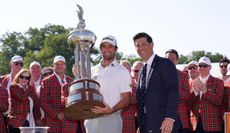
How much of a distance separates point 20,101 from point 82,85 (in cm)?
332

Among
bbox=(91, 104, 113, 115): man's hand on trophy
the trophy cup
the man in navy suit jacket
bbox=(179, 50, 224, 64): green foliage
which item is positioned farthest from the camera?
bbox=(179, 50, 224, 64): green foliage

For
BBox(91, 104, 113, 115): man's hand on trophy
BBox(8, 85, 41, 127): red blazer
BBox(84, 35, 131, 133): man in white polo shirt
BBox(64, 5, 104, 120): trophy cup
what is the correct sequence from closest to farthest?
BBox(64, 5, 104, 120): trophy cup < BBox(91, 104, 113, 115): man's hand on trophy < BBox(84, 35, 131, 133): man in white polo shirt < BBox(8, 85, 41, 127): red blazer

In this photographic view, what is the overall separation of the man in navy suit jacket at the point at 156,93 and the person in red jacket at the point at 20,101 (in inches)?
145

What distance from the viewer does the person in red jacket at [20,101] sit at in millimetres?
10812

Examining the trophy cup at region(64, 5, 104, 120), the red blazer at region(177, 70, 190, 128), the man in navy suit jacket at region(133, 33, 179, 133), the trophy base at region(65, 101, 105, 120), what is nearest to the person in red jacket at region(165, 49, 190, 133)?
the red blazer at region(177, 70, 190, 128)

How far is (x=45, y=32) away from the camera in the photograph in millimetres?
82500

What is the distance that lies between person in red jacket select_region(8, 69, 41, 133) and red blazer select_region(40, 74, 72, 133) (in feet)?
0.96

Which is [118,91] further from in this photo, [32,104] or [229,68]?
[229,68]

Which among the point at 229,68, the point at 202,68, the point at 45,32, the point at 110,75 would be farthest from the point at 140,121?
the point at 45,32

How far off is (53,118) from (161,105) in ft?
13.7

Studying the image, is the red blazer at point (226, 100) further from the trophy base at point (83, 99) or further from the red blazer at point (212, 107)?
the trophy base at point (83, 99)

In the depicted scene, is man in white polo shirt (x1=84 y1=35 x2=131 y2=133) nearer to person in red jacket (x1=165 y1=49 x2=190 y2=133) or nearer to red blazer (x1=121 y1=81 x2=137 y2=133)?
red blazer (x1=121 y1=81 x2=137 y2=133)

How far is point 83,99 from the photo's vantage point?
25.2 ft

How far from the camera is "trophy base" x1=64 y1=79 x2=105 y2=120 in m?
7.69
